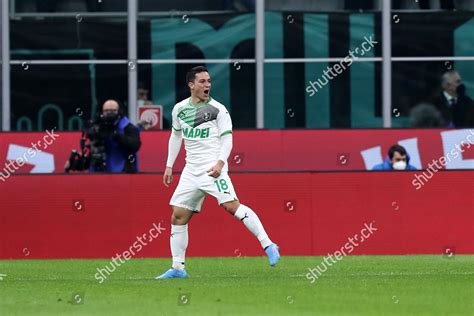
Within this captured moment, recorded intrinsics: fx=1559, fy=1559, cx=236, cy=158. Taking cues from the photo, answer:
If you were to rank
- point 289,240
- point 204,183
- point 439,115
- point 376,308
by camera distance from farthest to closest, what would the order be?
1. point 439,115
2. point 289,240
3. point 204,183
4. point 376,308

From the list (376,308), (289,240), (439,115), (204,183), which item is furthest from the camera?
(439,115)

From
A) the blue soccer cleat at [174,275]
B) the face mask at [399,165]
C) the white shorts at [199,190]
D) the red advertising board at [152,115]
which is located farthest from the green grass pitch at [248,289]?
the red advertising board at [152,115]

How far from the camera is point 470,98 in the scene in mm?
25078

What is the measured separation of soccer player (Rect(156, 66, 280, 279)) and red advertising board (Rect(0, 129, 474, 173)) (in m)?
6.89

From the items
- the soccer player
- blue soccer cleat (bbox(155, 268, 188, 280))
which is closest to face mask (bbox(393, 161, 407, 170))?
the soccer player

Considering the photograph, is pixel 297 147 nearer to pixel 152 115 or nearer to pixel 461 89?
pixel 152 115

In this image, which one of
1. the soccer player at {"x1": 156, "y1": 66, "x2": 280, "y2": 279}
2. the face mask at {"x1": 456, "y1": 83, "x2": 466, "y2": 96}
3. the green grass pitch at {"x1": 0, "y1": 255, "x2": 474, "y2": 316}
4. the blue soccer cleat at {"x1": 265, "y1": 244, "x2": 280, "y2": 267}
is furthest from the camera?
the face mask at {"x1": 456, "y1": 83, "x2": 466, "y2": 96}

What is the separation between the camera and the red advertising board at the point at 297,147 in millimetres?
21750

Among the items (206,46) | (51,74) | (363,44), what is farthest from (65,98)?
(363,44)

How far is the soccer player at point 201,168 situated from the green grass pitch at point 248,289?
35 cm

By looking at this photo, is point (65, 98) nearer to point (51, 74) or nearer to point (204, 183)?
point (51, 74)

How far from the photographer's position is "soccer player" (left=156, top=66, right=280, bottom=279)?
1456 cm

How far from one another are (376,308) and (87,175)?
7969mm

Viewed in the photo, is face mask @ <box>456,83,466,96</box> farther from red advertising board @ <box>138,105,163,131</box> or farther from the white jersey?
the white jersey
